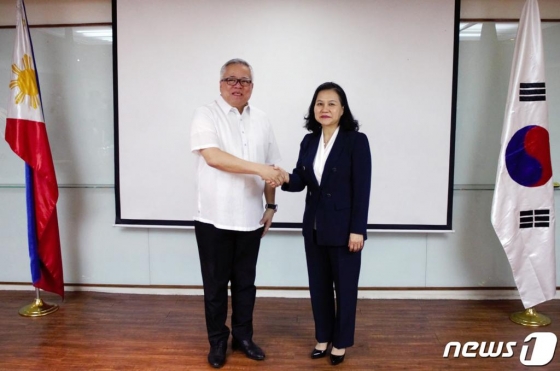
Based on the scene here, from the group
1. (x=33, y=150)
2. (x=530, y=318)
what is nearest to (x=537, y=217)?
(x=530, y=318)

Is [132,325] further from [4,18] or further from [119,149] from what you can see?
[4,18]

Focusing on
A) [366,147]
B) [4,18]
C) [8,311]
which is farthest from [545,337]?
[4,18]

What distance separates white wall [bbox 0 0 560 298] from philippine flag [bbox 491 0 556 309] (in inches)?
15.3

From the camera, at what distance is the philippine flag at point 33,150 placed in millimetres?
3164

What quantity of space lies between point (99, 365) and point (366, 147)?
184cm

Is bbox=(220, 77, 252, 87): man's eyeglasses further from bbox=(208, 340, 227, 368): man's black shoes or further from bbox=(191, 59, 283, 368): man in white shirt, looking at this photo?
bbox=(208, 340, 227, 368): man's black shoes

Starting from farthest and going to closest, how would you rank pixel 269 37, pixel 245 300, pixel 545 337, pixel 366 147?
pixel 269 37 → pixel 545 337 → pixel 245 300 → pixel 366 147

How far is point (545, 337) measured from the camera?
116 inches

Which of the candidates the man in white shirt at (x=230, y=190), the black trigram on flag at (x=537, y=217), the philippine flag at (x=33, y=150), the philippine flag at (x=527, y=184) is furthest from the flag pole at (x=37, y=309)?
the black trigram on flag at (x=537, y=217)

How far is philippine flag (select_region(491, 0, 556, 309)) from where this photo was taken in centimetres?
305

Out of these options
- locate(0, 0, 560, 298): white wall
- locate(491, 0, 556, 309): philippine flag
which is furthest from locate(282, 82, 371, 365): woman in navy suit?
locate(491, 0, 556, 309): philippine flag

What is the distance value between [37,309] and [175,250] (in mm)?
Result: 1007

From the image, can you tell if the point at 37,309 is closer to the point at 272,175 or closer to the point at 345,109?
the point at 272,175

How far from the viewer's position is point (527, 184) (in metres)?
3.11
